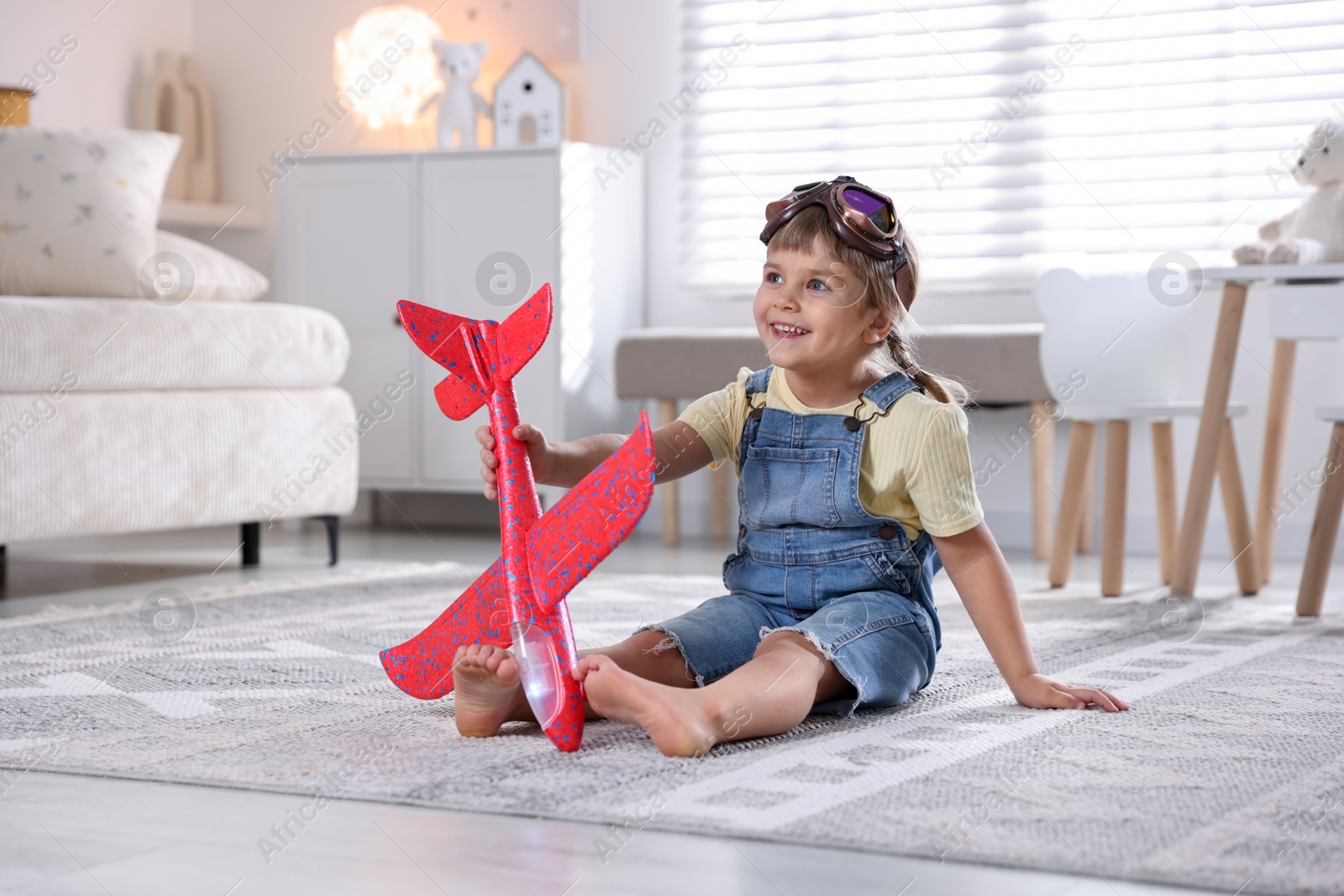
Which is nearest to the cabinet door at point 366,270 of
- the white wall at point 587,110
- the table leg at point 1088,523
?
the white wall at point 587,110

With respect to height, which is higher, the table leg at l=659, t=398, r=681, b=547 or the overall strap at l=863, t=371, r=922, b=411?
the overall strap at l=863, t=371, r=922, b=411

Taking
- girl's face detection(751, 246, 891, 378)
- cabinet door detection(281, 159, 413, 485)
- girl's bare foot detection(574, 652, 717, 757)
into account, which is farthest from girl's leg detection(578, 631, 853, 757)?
cabinet door detection(281, 159, 413, 485)

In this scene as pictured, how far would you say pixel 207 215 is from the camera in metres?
3.80

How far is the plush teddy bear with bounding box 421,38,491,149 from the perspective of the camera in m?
3.47

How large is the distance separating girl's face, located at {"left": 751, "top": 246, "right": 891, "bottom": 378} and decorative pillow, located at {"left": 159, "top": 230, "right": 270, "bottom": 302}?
5.31 ft

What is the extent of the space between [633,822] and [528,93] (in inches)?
107

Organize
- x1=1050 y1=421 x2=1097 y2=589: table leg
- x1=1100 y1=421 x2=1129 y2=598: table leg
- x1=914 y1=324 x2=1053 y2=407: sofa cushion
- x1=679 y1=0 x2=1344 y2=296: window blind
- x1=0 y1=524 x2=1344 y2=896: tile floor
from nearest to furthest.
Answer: x1=0 y1=524 x2=1344 y2=896: tile floor < x1=1100 y1=421 x2=1129 y2=598: table leg < x1=1050 y1=421 x2=1097 y2=589: table leg < x1=914 y1=324 x2=1053 y2=407: sofa cushion < x1=679 y1=0 x2=1344 y2=296: window blind

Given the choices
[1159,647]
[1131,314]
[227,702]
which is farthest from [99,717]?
[1131,314]

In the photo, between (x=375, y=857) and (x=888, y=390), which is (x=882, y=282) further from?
(x=375, y=857)

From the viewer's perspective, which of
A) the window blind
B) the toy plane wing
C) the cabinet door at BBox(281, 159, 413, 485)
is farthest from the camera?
the cabinet door at BBox(281, 159, 413, 485)

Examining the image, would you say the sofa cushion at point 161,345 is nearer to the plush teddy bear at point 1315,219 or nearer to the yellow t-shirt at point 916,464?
the yellow t-shirt at point 916,464

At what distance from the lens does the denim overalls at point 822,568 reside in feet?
4.29

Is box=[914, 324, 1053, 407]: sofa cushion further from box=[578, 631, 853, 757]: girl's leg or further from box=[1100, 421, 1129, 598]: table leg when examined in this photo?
box=[578, 631, 853, 757]: girl's leg

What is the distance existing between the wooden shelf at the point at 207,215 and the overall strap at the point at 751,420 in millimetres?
2561
